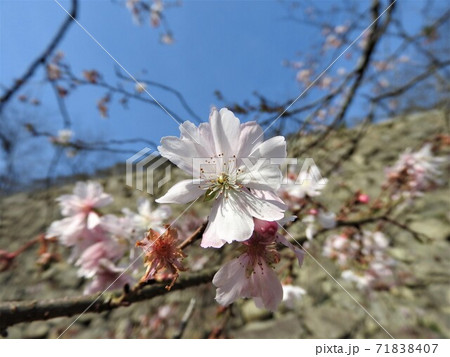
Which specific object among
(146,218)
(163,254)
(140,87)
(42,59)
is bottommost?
(163,254)

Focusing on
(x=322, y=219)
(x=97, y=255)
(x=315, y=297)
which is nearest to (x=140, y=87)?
(x=97, y=255)

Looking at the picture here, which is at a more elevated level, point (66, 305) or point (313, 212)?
point (313, 212)

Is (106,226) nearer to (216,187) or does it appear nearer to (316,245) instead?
(216,187)

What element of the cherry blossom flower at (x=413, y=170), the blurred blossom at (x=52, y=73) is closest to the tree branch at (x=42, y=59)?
the blurred blossom at (x=52, y=73)

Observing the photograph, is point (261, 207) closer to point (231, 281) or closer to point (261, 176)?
point (261, 176)

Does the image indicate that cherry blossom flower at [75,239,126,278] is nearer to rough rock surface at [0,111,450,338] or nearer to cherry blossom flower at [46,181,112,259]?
cherry blossom flower at [46,181,112,259]

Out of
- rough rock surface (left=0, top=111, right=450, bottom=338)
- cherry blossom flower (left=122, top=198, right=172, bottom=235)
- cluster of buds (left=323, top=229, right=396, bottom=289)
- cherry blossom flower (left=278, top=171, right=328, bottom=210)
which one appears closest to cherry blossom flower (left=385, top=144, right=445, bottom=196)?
cluster of buds (left=323, top=229, right=396, bottom=289)

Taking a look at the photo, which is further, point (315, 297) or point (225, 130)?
point (315, 297)
